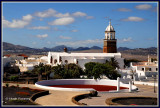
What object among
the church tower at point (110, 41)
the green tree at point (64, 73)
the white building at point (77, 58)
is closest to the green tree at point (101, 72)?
the green tree at point (64, 73)

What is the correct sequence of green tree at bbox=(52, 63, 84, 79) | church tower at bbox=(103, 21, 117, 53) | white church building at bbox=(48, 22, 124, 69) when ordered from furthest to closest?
1. church tower at bbox=(103, 21, 117, 53)
2. white church building at bbox=(48, 22, 124, 69)
3. green tree at bbox=(52, 63, 84, 79)

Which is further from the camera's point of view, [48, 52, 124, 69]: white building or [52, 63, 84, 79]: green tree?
[48, 52, 124, 69]: white building

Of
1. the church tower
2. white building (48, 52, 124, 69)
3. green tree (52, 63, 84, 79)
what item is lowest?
green tree (52, 63, 84, 79)

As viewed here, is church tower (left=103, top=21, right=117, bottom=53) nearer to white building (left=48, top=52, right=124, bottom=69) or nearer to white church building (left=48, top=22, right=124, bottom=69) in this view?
white church building (left=48, top=22, right=124, bottom=69)

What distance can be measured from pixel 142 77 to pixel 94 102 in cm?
2407

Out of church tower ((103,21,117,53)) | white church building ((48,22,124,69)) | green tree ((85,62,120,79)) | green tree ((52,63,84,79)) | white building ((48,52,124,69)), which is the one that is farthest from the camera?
church tower ((103,21,117,53))

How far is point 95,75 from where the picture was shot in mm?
44000

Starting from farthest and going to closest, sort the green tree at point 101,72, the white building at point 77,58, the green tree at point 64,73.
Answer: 1. the white building at point 77,58
2. the green tree at point 64,73
3. the green tree at point 101,72

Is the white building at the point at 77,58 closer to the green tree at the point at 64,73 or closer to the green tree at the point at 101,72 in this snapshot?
the green tree at the point at 64,73

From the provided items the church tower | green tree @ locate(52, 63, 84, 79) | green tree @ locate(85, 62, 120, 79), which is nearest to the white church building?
the church tower

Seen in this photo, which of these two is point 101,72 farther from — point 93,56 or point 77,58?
point 93,56

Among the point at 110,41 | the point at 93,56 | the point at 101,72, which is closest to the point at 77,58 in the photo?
the point at 93,56

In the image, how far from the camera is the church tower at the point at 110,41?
220ft

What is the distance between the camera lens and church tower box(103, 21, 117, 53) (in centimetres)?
6694
